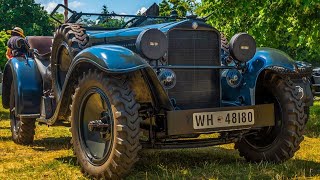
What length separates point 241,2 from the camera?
1018 cm

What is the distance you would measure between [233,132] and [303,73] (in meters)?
1.07

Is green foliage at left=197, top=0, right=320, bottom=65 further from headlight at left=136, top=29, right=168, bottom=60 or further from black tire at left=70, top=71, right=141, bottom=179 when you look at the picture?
black tire at left=70, top=71, right=141, bottom=179

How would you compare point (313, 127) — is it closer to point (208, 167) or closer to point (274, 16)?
point (274, 16)

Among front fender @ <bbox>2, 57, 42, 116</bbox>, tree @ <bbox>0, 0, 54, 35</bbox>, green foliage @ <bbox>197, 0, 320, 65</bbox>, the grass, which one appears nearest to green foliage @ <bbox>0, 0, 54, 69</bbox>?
tree @ <bbox>0, 0, 54, 35</bbox>

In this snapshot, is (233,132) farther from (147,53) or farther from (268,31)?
(268,31)

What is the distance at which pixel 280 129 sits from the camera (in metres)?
5.41

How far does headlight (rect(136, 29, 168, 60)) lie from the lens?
15.8 feet

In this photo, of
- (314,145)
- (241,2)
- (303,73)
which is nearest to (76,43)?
(303,73)

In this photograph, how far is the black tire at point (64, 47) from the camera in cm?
577

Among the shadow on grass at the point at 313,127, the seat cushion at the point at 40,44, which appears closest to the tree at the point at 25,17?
the shadow on grass at the point at 313,127

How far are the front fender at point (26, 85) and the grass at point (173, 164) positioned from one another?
2.04 ft

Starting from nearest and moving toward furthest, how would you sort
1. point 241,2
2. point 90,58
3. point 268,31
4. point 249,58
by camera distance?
point 90,58 < point 249,58 < point 241,2 < point 268,31

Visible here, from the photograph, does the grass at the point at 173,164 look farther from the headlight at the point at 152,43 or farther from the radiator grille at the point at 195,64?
the headlight at the point at 152,43

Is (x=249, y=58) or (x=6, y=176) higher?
(x=249, y=58)
